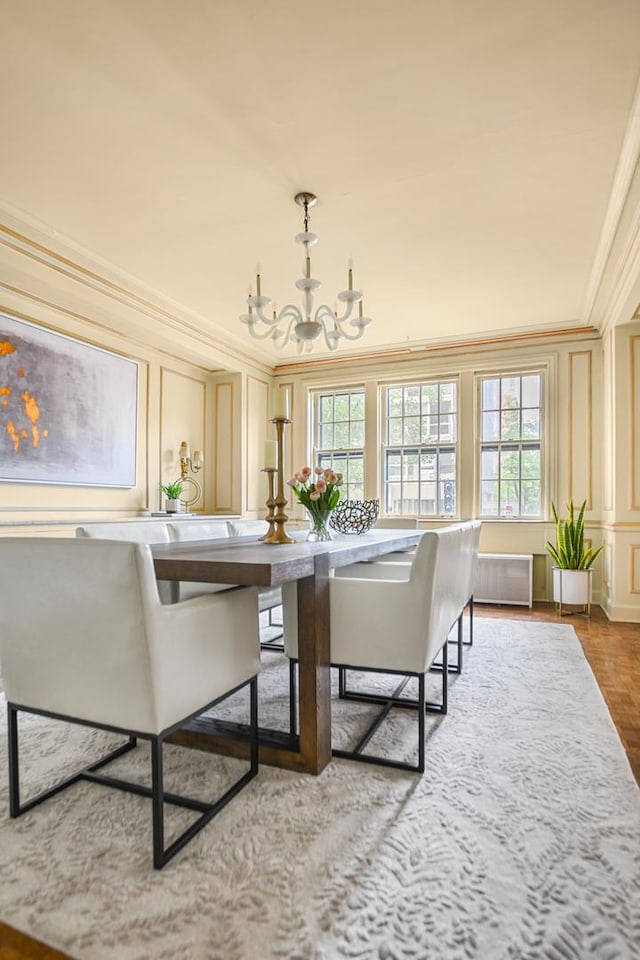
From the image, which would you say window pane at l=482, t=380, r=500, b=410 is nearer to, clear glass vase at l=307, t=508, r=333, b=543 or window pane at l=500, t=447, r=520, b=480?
window pane at l=500, t=447, r=520, b=480

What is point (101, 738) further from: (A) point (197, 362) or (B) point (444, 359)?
(B) point (444, 359)

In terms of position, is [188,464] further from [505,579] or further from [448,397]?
[505,579]

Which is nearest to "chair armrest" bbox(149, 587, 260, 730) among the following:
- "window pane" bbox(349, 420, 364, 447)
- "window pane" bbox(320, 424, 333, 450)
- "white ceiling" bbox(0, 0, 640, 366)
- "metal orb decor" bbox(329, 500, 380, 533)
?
"metal orb decor" bbox(329, 500, 380, 533)

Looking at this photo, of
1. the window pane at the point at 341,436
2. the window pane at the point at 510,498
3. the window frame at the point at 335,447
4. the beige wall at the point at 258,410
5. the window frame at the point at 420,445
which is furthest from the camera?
the window pane at the point at 341,436

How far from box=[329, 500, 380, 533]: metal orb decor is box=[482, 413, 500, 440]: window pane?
2.70 meters

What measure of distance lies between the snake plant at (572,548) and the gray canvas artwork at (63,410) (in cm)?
389

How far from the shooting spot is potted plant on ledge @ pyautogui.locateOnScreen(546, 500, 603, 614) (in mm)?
4555

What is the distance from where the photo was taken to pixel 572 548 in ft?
15.4

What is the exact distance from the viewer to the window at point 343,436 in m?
6.16

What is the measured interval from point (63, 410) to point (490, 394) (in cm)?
408

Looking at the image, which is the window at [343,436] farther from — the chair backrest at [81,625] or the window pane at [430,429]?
the chair backrest at [81,625]

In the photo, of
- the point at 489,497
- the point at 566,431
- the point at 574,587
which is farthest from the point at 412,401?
the point at 574,587

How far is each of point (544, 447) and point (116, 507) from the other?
13.5 ft

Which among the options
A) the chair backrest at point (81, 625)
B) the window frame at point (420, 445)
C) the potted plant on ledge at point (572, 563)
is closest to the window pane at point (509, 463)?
the window frame at point (420, 445)
